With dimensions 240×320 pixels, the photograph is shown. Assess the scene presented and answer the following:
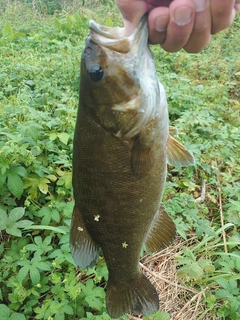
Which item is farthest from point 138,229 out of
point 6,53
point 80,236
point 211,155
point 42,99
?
point 6,53

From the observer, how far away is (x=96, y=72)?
1524 millimetres

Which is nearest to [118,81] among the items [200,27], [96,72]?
[96,72]

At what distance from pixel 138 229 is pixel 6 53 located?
4572 millimetres

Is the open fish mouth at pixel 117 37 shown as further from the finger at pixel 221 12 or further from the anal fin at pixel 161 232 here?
the anal fin at pixel 161 232

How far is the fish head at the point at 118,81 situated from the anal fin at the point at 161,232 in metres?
0.61

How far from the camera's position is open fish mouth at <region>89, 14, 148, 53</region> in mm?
1404

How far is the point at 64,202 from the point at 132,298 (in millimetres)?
1085

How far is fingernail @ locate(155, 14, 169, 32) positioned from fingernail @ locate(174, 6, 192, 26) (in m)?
0.04

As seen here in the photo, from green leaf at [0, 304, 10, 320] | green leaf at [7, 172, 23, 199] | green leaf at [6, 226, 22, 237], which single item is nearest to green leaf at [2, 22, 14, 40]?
green leaf at [7, 172, 23, 199]

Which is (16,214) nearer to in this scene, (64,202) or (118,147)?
(64,202)

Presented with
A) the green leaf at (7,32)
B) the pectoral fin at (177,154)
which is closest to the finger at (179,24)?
the pectoral fin at (177,154)

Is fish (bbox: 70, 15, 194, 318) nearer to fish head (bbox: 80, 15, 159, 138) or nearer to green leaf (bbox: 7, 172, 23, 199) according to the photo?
fish head (bbox: 80, 15, 159, 138)

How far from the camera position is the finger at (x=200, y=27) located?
4.33 ft

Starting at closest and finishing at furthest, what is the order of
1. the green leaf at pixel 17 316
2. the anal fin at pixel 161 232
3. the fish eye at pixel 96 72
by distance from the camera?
1. the fish eye at pixel 96 72
2. the anal fin at pixel 161 232
3. the green leaf at pixel 17 316
